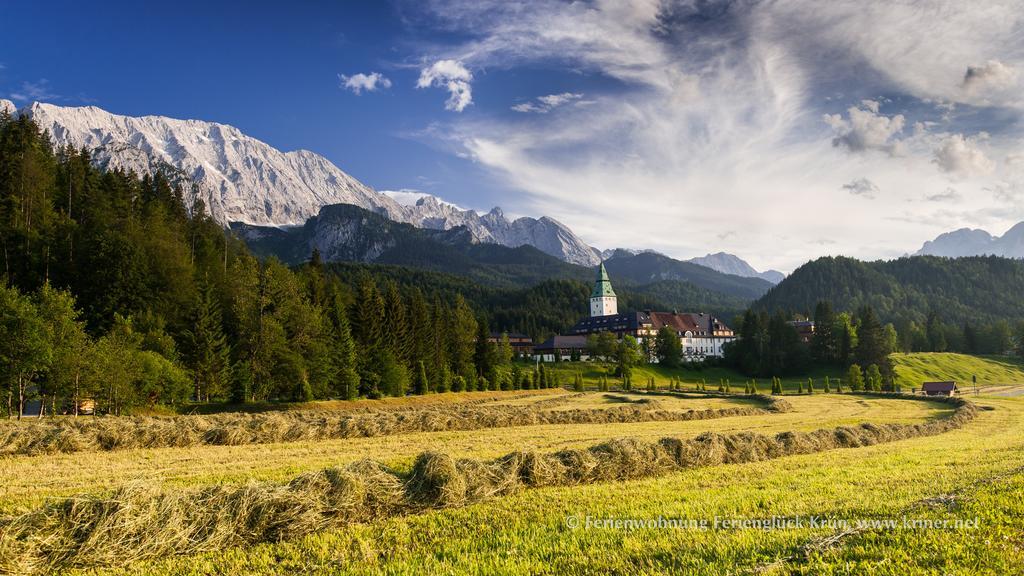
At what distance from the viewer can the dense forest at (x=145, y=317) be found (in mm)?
37469

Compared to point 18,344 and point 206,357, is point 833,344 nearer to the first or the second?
point 206,357

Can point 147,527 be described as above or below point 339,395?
above

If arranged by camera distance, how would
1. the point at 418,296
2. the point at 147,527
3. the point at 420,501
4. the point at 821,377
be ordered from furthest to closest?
the point at 821,377 < the point at 418,296 < the point at 420,501 < the point at 147,527

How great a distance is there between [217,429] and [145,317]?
3263 cm

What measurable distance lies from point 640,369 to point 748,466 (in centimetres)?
11262

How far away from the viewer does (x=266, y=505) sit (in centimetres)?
965

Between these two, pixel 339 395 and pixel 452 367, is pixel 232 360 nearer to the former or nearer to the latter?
pixel 339 395

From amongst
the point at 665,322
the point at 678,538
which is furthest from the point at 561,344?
the point at 678,538

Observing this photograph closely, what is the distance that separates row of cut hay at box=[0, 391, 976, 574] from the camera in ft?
27.1

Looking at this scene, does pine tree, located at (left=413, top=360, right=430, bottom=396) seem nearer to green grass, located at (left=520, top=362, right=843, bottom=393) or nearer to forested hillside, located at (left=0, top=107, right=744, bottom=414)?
forested hillside, located at (left=0, top=107, right=744, bottom=414)

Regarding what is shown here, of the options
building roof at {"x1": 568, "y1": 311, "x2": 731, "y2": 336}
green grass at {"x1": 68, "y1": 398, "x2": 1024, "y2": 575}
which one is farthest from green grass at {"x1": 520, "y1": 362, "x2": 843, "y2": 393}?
green grass at {"x1": 68, "y1": 398, "x2": 1024, "y2": 575}

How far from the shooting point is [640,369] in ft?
412

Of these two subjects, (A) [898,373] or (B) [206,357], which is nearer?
(B) [206,357]

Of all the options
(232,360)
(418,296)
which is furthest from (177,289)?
(418,296)
